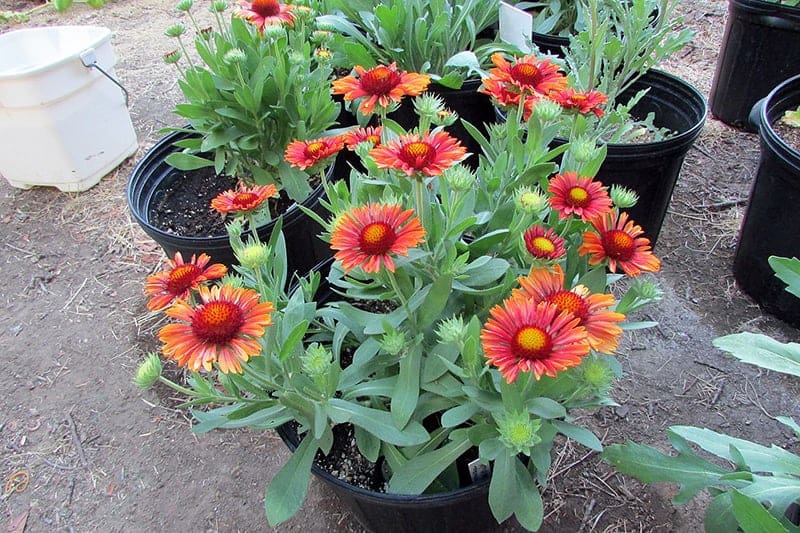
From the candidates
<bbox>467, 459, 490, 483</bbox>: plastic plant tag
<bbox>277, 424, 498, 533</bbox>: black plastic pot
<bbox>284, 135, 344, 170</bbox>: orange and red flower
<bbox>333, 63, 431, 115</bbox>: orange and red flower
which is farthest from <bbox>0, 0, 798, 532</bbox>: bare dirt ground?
<bbox>333, 63, 431, 115</bbox>: orange and red flower

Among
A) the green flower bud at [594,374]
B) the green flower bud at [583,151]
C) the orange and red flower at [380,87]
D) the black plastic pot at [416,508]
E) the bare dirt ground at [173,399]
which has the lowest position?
the bare dirt ground at [173,399]

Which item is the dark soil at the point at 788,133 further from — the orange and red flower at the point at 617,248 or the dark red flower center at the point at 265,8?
the dark red flower center at the point at 265,8

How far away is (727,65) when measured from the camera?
2.61 meters

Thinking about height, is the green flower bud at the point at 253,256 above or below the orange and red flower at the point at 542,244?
above

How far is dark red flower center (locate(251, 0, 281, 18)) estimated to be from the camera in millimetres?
1787

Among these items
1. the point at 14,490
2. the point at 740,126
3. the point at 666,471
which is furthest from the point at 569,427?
the point at 740,126

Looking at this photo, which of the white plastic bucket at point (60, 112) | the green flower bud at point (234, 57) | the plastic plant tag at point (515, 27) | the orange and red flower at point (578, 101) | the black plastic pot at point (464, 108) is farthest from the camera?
the white plastic bucket at point (60, 112)

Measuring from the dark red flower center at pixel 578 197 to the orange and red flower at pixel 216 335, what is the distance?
1.65ft

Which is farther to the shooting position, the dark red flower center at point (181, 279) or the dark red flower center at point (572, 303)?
the dark red flower center at point (181, 279)

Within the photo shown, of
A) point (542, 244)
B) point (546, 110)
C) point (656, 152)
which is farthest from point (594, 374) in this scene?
point (656, 152)

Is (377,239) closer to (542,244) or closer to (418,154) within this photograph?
(418,154)

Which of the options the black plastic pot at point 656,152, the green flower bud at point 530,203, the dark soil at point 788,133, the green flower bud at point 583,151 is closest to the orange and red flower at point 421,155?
the green flower bud at point 530,203

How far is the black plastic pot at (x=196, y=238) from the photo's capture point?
5.56ft

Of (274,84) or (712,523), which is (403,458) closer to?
(712,523)
